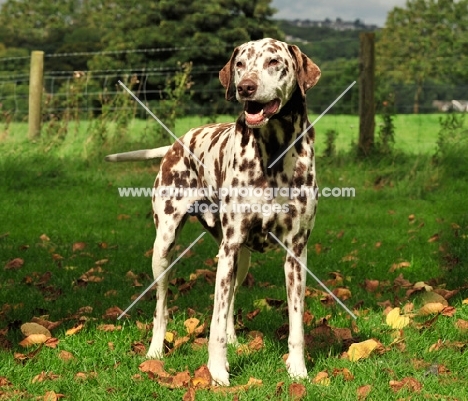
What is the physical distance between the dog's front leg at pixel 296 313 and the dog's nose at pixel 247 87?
3.15 ft

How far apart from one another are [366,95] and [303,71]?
335 inches

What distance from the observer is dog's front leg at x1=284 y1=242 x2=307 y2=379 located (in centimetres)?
430

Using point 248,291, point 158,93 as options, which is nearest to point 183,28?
point 158,93

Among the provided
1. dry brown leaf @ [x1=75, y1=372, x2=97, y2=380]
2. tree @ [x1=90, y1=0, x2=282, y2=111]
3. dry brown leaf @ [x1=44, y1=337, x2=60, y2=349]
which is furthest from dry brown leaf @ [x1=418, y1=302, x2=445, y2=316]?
tree @ [x1=90, y1=0, x2=282, y2=111]

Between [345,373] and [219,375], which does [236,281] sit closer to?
[219,375]

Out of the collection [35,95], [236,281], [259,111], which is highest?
[259,111]

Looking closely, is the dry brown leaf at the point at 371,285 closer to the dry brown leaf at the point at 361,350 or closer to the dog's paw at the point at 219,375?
the dry brown leaf at the point at 361,350

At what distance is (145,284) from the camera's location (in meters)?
6.54

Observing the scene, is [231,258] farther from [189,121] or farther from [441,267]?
[189,121]

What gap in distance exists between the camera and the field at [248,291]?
4184 mm

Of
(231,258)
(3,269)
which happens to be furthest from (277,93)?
(3,269)

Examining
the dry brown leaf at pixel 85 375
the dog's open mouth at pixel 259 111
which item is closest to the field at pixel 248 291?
the dry brown leaf at pixel 85 375

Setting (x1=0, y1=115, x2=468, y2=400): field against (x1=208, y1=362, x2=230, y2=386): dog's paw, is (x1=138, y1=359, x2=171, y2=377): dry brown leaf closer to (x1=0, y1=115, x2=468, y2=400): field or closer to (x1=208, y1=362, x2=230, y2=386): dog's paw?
(x1=0, y1=115, x2=468, y2=400): field

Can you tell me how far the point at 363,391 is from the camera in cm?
393
